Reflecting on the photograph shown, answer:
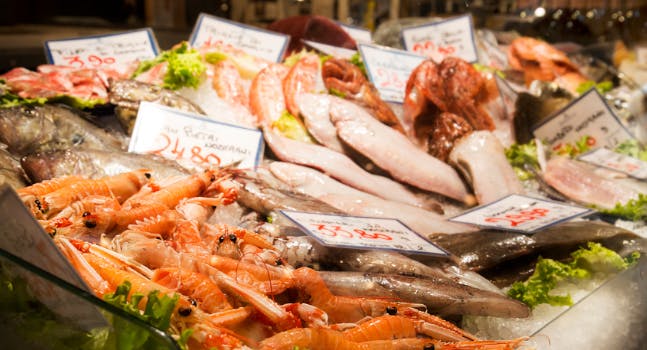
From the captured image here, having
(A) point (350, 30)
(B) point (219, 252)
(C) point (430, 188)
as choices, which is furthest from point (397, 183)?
(A) point (350, 30)

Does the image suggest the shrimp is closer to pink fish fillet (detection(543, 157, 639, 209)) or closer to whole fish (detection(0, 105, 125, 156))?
whole fish (detection(0, 105, 125, 156))

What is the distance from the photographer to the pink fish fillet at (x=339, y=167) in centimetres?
328

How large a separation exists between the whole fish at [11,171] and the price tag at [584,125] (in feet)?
11.1

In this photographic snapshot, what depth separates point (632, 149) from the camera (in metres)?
4.34

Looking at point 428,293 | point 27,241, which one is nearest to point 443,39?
point 428,293

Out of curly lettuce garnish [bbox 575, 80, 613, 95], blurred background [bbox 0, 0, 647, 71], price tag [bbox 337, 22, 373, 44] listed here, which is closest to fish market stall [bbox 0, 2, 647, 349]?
curly lettuce garnish [bbox 575, 80, 613, 95]

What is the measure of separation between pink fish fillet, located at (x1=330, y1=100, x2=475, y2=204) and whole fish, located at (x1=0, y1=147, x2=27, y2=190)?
1.71m

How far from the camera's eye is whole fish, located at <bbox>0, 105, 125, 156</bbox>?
3006 mm

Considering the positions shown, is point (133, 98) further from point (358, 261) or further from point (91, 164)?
point (358, 261)

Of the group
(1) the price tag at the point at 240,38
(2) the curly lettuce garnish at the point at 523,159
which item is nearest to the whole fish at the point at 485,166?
(2) the curly lettuce garnish at the point at 523,159

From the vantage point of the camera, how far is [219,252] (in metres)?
2.14

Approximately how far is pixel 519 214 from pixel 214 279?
5.38 ft

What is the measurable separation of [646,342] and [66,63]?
4.10 metres

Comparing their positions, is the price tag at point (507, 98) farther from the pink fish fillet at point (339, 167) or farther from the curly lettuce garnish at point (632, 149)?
the pink fish fillet at point (339, 167)
